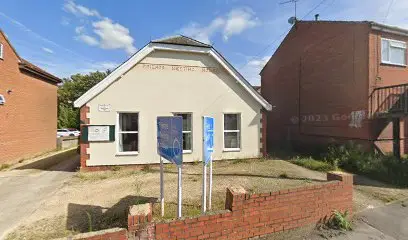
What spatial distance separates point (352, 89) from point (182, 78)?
8526mm

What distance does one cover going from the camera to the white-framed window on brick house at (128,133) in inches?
392

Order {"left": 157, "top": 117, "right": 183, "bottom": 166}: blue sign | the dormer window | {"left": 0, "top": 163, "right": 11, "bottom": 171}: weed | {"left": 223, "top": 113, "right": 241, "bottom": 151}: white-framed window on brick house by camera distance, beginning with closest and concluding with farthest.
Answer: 1. {"left": 157, "top": 117, "right": 183, "bottom": 166}: blue sign
2. {"left": 0, "top": 163, "right": 11, "bottom": 171}: weed
3. {"left": 223, "top": 113, "right": 241, "bottom": 151}: white-framed window on brick house
4. the dormer window

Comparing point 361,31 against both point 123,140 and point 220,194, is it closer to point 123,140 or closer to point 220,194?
point 220,194

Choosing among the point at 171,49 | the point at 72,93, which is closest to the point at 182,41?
the point at 171,49

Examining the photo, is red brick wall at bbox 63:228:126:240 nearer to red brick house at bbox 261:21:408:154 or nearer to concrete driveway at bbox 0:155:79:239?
concrete driveway at bbox 0:155:79:239

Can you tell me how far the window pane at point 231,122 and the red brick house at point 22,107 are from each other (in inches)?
419

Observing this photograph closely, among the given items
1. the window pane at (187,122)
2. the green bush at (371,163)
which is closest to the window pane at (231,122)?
the window pane at (187,122)

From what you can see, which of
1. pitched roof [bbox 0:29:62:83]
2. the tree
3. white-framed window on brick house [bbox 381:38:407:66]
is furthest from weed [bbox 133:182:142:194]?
the tree

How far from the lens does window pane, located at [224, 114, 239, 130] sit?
11.4m

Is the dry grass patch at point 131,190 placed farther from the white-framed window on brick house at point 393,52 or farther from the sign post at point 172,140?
the white-framed window on brick house at point 393,52

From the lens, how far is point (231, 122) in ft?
37.7

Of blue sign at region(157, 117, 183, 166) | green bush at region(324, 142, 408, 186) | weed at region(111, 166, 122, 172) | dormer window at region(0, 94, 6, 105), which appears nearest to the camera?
blue sign at region(157, 117, 183, 166)

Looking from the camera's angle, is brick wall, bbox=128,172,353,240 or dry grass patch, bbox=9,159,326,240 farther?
dry grass patch, bbox=9,159,326,240

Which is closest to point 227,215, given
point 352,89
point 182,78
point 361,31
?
point 182,78
